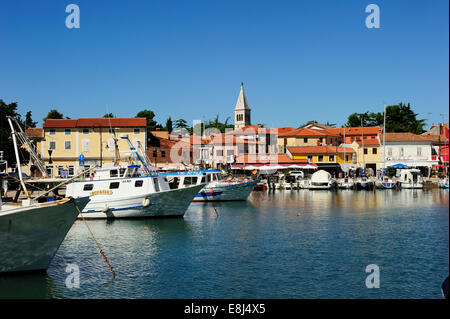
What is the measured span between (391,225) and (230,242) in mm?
11937

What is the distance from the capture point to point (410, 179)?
229 feet

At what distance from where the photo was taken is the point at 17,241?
663 inches

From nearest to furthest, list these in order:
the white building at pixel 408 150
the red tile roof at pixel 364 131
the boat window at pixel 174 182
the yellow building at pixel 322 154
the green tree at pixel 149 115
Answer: the boat window at pixel 174 182, the yellow building at pixel 322 154, the white building at pixel 408 150, the red tile roof at pixel 364 131, the green tree at pixel 149 115

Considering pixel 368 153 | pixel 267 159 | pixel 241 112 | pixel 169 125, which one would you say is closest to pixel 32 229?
pixel 267 159

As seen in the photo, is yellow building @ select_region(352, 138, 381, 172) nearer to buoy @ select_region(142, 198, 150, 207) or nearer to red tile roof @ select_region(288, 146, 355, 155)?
red tile roof @ select_region(288, 146, 355, 155)

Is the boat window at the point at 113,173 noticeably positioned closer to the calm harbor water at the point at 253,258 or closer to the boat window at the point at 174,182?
the calm harbor water at the point at 253,258

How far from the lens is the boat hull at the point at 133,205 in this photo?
32.9 m

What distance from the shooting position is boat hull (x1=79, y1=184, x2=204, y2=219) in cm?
3291

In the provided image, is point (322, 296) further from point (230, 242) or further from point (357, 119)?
point (357, 119)

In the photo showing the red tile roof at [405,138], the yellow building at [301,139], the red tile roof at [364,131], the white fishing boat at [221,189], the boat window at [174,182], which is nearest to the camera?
the boat window at [174,182]

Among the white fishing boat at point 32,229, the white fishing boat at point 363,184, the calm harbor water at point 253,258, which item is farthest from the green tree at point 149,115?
the white fishing boat at point 32,229

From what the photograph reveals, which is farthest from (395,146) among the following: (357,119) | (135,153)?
(135,153)

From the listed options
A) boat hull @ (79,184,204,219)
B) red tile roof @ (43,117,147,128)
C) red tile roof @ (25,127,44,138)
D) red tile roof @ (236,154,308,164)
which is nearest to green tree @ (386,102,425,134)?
red tile roof @ (236,154,308,164)

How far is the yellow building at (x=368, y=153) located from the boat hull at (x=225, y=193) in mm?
42746
